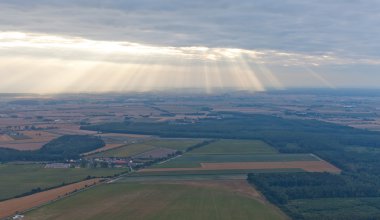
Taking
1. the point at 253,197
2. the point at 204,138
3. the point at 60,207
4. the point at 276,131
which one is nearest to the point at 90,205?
the point at 60,207

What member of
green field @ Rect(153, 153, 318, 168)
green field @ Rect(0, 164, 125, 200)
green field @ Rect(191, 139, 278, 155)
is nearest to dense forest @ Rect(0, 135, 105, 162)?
green field @ Rect(0, 164, 125, 200)

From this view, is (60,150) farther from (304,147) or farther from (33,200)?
(304,147)

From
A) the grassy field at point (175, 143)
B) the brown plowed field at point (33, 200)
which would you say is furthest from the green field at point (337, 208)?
the grassy field at point (175, 143)

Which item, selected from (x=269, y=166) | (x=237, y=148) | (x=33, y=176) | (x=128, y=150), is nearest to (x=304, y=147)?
(x=237, y=148)

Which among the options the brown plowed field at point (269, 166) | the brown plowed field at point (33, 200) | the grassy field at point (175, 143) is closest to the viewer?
the brown plowed field at point (33, 200)

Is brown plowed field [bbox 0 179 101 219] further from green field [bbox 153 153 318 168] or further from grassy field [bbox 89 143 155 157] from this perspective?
grassy field [bbox 89 143 155 157]

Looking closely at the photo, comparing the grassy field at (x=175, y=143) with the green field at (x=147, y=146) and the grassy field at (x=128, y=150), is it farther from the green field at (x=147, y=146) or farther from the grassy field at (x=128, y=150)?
the grassy field at (x=128, y=150)
